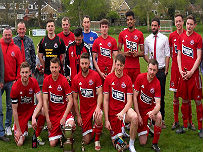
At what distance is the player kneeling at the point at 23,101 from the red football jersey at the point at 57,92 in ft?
0.67

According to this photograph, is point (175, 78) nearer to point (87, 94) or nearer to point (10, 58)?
point (87, 94)

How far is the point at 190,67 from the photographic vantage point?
18.3ft

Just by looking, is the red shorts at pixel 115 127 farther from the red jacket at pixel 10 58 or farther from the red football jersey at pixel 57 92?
the red jacket at pixel 10 58

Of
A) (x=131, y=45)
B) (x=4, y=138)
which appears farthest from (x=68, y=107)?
(x=131, y=45)

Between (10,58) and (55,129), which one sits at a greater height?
(10,58)

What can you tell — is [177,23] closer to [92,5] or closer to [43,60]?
[43,60]

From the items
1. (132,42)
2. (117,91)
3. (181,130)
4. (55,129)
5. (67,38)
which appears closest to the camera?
(117,91)

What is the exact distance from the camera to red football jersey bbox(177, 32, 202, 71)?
218 inches

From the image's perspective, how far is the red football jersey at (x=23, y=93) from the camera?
5363mm

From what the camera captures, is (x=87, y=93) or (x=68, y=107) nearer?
(x=68, y=107)

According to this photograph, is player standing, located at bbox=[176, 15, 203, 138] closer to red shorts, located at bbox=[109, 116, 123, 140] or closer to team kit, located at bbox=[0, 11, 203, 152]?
team kit, located at bbox=[0, 11, 203, 152]

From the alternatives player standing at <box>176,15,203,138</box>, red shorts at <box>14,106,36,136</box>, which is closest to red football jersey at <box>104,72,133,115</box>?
player standing at <box>176,15,203,138</box>

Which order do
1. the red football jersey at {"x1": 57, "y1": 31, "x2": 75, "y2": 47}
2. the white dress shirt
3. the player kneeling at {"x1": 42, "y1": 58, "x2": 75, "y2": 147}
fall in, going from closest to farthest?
the player kneeling at {"x1": 42, "y1": 58, "x2": 75, "y2": 147}
the white dress shirt
the red football jersey at {"x1": 57, "y1": 31, "x2": 75, "y2": 47}

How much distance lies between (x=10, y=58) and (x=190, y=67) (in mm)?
3741
